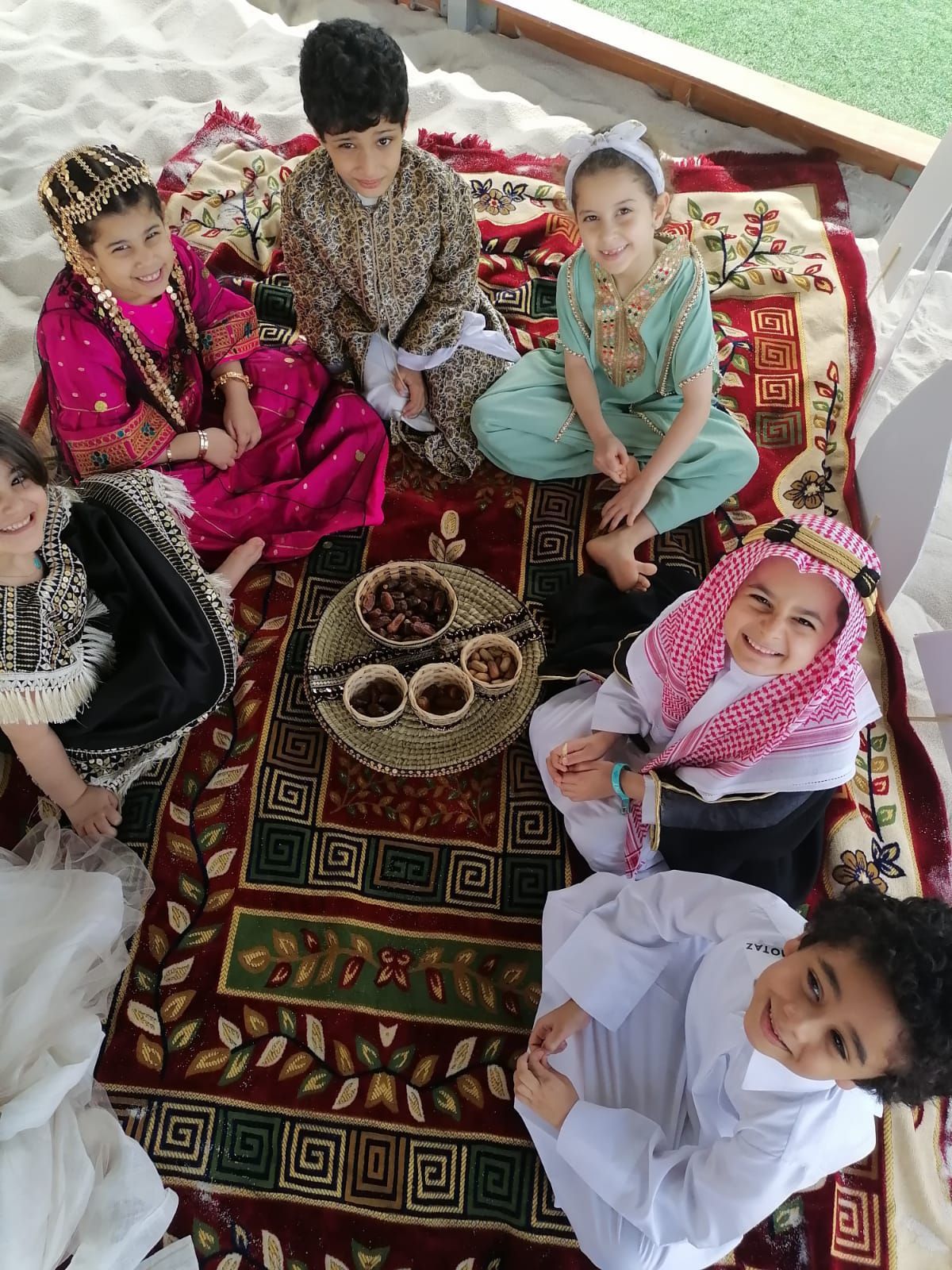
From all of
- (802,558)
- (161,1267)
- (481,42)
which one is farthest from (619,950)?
(481,42)

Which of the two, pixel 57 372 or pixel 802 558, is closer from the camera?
pixel 802 558

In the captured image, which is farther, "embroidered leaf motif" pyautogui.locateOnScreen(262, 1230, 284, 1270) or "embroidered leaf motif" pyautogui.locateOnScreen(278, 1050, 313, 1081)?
"embroidered leaf motif" pyautogui.locateOnScreen(278, 1050, 313, 1081)

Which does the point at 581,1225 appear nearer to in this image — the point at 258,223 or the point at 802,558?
the point at 802,558

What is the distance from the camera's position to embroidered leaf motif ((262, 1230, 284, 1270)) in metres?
1.22

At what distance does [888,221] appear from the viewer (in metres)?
2.51

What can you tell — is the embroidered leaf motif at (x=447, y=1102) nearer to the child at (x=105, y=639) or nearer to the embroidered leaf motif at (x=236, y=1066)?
the embroidered leaf motif at (x=236, y=1066)

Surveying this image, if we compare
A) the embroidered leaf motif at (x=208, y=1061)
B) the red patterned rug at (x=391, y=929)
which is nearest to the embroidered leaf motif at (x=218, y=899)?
the red patterned rug at (x=391, y=929)

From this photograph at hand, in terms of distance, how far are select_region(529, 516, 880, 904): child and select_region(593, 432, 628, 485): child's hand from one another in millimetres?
433

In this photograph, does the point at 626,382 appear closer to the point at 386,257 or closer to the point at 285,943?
the point at 386,257

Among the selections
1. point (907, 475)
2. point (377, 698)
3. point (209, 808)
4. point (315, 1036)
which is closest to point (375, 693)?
point (377, 698)

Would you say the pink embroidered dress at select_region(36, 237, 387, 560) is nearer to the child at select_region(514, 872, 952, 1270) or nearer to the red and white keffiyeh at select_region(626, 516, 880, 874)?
the red and white keffiyeh at select_region(626, 516, 880, 874)

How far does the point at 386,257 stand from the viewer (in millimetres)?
1734

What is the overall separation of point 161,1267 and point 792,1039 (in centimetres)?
89

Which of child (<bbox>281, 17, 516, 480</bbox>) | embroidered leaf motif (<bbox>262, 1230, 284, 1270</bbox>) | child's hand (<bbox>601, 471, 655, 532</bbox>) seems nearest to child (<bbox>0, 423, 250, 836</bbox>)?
child (<bbox>281, 17, 516, 480</bbox>)
